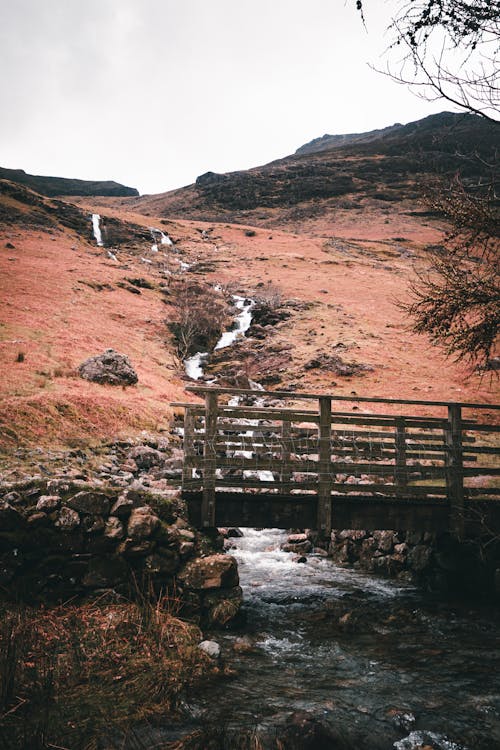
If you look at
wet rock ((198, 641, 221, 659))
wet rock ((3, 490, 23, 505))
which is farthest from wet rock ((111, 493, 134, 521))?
wet rock ((198, 641, 221, 659))

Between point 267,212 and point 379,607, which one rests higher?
point 267,212

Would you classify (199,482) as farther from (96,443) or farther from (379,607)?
(96,443)

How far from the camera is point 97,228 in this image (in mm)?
80438

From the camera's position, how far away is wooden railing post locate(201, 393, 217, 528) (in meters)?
8.89

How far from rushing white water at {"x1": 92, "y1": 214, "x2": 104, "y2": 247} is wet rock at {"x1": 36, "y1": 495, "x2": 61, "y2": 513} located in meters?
72.0

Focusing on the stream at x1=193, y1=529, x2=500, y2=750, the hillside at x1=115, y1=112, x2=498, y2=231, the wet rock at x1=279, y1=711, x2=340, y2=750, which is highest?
the hillside at x1=115, y1=112, x2=498, y2=231

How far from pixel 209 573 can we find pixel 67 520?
242 centimetres

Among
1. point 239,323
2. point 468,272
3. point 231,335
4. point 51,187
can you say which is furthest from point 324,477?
point 51,187

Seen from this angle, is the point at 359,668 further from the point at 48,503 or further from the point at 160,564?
the point at 48,503

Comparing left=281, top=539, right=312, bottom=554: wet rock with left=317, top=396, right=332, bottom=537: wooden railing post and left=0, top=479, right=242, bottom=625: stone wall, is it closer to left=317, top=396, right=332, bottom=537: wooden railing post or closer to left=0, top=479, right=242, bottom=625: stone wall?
left=317, top=396, right=332, bottom=537: wooden railing post

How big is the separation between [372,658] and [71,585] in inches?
181

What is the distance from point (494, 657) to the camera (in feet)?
23.2

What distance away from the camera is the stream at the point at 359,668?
5.01 metres

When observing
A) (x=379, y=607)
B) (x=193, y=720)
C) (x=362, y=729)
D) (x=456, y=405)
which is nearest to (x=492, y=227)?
(x=456, y=405)
